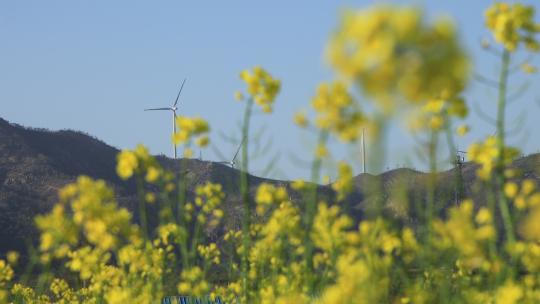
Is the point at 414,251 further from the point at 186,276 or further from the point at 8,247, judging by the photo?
the point at 8,247

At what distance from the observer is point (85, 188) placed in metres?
3.69

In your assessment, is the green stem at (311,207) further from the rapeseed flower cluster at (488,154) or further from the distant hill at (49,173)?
the distant hill at (49,173)

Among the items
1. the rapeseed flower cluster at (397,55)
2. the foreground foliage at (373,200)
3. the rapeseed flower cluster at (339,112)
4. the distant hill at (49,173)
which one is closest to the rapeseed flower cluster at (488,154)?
the foreground foliage at (373,200)

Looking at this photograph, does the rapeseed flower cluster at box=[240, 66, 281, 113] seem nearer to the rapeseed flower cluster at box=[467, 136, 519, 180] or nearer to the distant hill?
the rapeseed flower cluster at box=[467, 136, 519, 180]

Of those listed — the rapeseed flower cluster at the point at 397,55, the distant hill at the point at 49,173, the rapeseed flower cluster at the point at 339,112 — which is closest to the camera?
the rapeseed flower cluster at the point at 397,55

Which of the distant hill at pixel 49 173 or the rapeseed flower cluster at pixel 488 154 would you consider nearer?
the rapeseed flower cluster at pixel 488 154

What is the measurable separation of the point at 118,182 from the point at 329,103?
5307cm

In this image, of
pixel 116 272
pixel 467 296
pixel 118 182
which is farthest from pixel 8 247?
pixel 467 296

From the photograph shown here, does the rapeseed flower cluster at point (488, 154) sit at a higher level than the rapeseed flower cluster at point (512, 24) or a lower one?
lower

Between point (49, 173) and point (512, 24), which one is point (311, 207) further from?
point (49, 173)

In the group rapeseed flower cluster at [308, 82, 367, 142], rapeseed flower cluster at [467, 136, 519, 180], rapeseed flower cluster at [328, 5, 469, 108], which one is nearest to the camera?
rapeseed flower cluster at [328, 5, 469, 108]

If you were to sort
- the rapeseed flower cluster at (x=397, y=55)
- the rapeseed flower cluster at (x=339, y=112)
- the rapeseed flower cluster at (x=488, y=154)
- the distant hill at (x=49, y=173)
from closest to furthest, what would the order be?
1. the rapeseed flower cluster at (x=397, y=55)
2. the rapeseed flower cluster at (x=339, y=112)
3. the rapeseed flower cluster at (x=488, y=154)
4. the distant hill at (x=49, y=173)

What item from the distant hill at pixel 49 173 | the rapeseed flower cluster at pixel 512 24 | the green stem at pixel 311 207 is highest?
the distant hill at pixel 49 173

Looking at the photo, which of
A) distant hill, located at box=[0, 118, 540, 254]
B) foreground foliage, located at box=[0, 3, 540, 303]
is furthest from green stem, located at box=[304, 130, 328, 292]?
distant hill, located at box=[0, 118, 540, 254]
